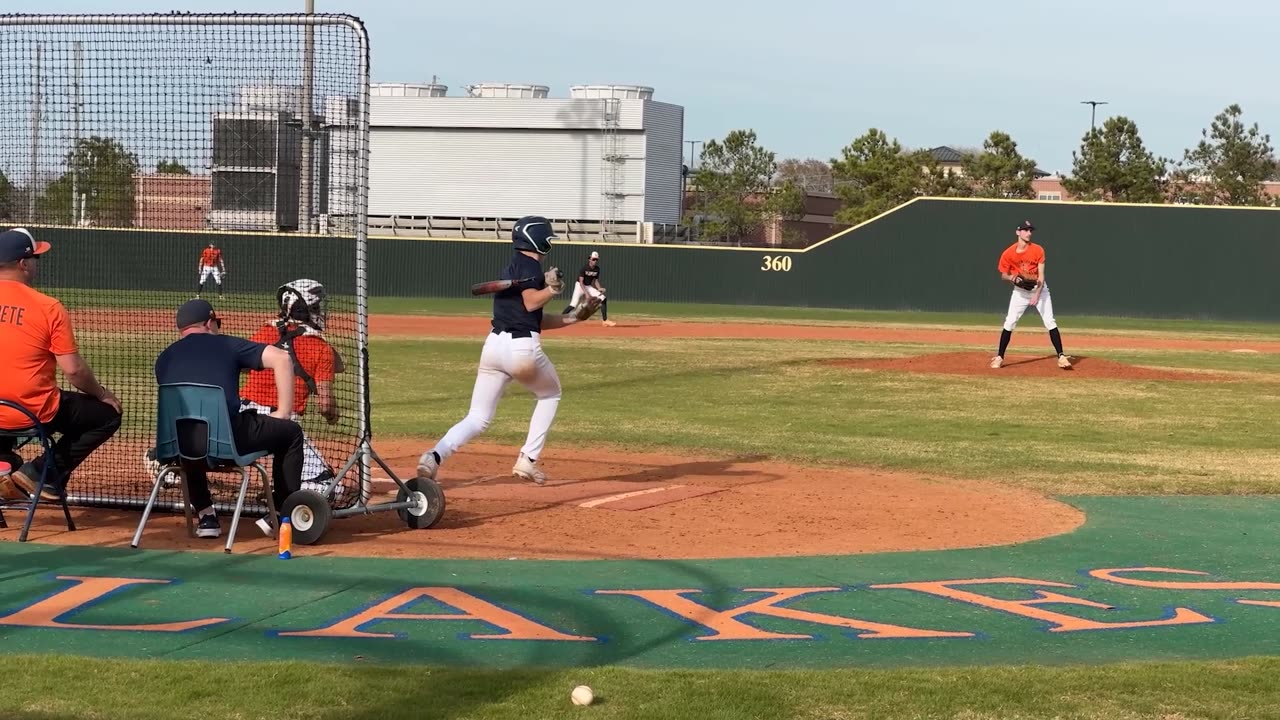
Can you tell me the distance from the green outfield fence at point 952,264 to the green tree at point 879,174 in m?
23.9

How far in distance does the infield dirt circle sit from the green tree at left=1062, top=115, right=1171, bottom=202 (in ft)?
193

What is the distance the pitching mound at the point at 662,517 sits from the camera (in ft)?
28.0

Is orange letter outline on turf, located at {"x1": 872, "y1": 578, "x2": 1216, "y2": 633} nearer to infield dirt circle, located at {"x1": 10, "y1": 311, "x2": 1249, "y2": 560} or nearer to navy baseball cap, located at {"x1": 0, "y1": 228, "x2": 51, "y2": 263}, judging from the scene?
infield dirt circle, located at {"x1": 10, "y1": 311, "x2": 1249, "y2": 560}

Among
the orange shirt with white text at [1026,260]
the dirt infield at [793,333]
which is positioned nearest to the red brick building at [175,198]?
the orange shirt with white text at [1026,260]

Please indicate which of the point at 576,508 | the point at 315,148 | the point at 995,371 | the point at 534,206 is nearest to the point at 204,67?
the point at 315,148

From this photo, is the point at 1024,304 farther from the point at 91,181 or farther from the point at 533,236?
the point at 91,181

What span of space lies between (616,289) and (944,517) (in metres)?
38.1

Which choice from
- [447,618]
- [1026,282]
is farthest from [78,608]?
[1026,282]

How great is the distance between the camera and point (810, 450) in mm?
13531

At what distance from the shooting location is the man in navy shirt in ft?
26.5

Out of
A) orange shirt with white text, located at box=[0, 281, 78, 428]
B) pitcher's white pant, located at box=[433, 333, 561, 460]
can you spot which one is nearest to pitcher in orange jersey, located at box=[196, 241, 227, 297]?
pitcher's white pant, located at box=[433, 333, 561, 460]

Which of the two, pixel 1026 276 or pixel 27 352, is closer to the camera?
pixel 27 352

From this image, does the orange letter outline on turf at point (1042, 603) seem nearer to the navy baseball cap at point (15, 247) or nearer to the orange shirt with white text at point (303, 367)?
the orange shirt with white text at point (303, 367)

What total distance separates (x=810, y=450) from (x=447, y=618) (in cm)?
739
